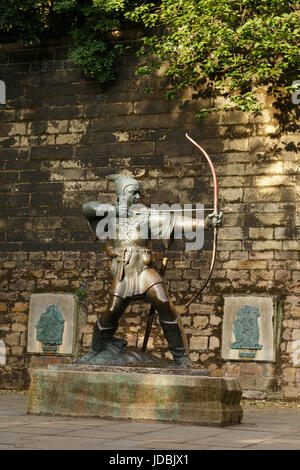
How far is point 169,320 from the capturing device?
6.41m

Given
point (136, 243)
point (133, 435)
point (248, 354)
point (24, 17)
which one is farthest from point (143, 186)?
point (133, 435)

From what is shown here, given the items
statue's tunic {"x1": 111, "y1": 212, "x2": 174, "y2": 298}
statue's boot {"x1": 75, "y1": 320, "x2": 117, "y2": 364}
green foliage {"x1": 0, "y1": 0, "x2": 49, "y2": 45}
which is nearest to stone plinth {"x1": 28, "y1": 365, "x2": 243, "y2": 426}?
statue's boot {"x1": 75, "y1": 320, "x2": 117, "y2": 364}

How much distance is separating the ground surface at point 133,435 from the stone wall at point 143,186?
9.93ft

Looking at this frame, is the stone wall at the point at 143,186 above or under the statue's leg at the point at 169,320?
above

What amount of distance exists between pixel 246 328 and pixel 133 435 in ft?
15.1

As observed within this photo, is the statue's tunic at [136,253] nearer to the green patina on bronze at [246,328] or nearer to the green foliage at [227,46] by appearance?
the green patina on bronze at [246,328]

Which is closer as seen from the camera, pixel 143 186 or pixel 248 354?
pixel 248 354

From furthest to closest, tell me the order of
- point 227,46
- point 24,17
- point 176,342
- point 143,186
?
1. point 24,17
2. point 143,186
3. point 227,46
4. point 176,342

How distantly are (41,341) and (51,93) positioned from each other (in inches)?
137

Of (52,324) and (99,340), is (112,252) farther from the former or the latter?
(52,324)

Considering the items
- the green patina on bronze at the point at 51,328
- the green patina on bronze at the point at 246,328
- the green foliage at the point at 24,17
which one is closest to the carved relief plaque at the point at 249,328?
the green patina on bronze at the point at 246,328

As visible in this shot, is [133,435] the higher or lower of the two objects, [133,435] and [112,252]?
the lower

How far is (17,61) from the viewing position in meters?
11.3

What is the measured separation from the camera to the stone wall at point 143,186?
9.64m
